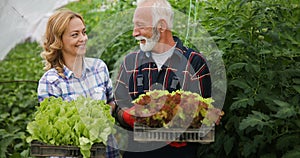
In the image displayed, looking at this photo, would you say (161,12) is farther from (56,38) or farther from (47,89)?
(47,89)

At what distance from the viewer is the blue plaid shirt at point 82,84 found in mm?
3188

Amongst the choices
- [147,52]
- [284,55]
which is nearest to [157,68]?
[147,52]

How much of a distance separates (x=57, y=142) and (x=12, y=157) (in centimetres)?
164

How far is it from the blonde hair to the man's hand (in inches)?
20.6

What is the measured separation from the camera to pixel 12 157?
432cm

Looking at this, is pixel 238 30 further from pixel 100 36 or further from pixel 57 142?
pixel 57 142

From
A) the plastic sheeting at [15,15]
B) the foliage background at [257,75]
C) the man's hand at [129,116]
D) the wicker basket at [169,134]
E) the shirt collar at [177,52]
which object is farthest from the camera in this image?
the plastic sheeting at [15,15]

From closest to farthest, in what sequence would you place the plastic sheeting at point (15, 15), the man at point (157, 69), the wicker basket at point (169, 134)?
1. the wicker basket at point (169, 134)
2. the man at point (157, 69)
3. the plastic sheeting at point (15, 15)

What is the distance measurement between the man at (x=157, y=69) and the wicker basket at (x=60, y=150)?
0.21 meters

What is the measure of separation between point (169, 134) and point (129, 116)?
0.25 metres

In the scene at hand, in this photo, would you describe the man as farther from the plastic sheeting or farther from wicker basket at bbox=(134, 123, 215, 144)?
the plastic sheeting

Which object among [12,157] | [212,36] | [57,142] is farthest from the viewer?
[12,157]

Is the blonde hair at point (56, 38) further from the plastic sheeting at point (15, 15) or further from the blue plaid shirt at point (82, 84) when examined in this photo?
the plastic sheeting at point (15, 15)

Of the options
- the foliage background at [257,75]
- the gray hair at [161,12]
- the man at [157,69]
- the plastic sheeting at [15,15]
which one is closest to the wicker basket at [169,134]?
the man at [157,69]
